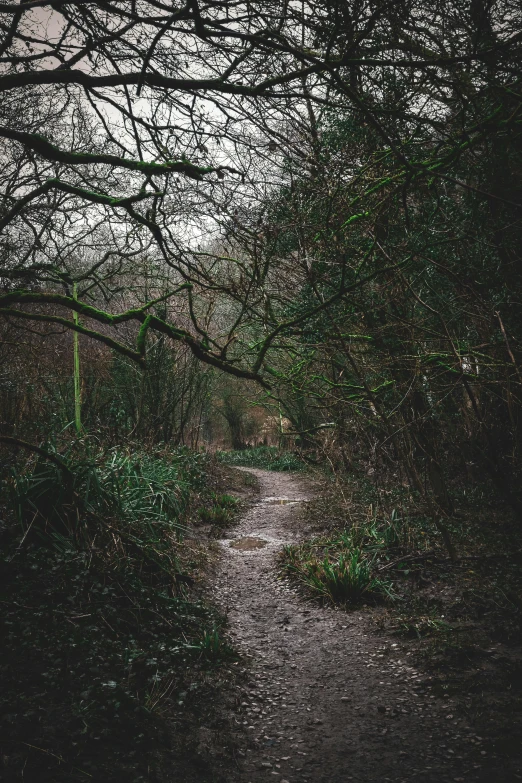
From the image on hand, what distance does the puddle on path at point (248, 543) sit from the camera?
7117mm

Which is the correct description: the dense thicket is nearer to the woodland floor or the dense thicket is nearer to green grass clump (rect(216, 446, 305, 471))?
the woodland floor

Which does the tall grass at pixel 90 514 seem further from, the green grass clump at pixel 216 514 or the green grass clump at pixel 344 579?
the green grass clump at pixel 216 514

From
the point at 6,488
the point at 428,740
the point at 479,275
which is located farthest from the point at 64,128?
the point at 428,740

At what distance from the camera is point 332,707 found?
3.37 meters

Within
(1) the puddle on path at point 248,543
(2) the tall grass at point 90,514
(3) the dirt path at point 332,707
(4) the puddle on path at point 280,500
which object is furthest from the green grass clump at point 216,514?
(3) the dirt path at point 332,707

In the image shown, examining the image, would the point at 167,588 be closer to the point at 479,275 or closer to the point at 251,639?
the point at 251,639

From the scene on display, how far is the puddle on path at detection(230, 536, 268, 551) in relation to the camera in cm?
712

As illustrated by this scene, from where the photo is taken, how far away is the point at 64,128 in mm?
6645

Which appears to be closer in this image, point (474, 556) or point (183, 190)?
point (183, 190)

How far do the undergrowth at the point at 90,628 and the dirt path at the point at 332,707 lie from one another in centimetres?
49

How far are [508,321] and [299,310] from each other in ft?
8.81

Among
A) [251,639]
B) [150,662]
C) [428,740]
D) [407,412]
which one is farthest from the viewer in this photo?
[407,412]

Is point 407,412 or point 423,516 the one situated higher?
point 407,412

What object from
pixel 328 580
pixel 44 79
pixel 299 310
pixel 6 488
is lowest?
pixel 328 580
